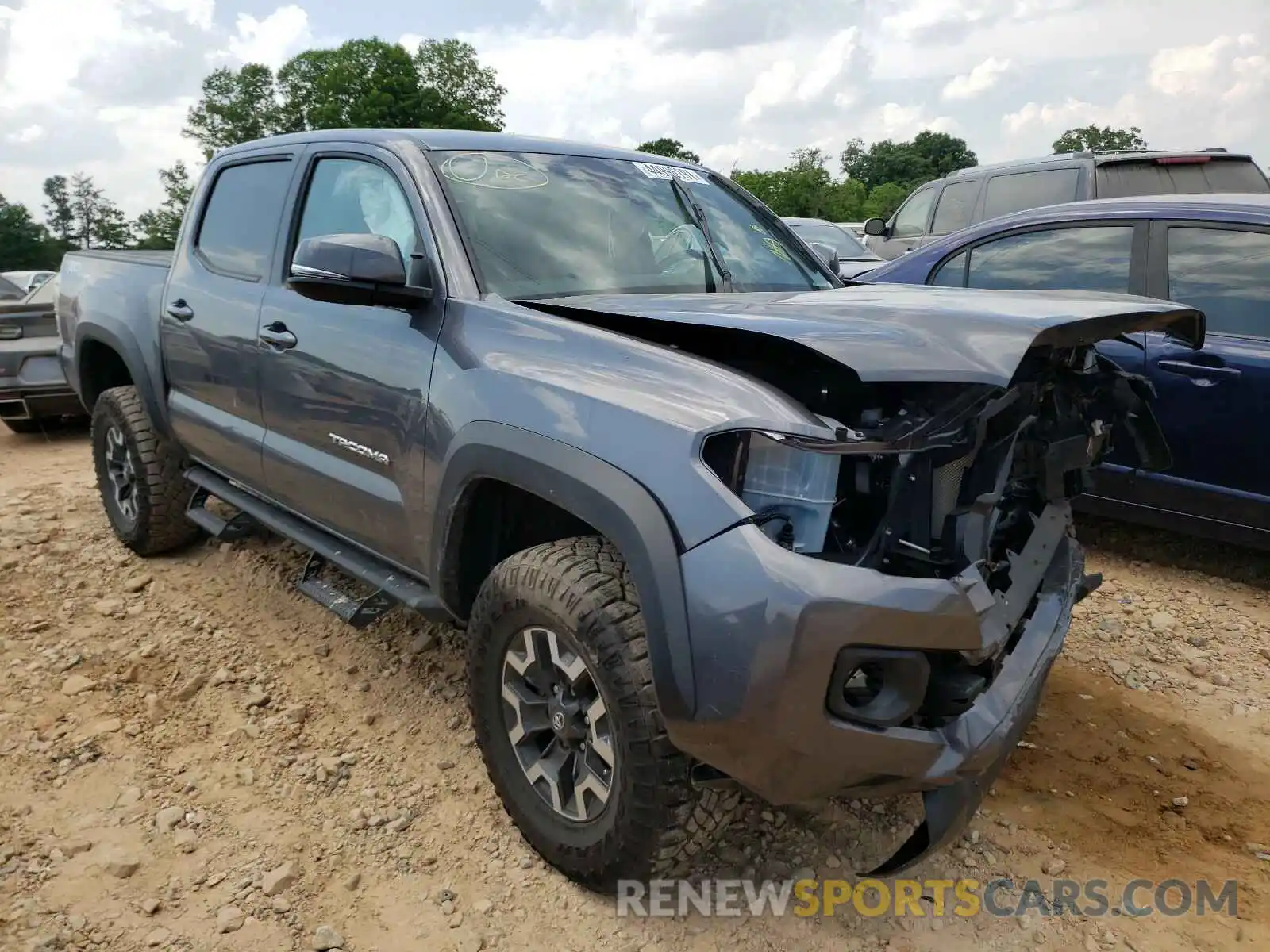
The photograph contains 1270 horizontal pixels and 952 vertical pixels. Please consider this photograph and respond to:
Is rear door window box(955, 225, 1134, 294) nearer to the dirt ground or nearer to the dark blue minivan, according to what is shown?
the dark blue minivan

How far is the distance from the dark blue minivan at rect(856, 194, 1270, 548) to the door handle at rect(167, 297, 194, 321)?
3.73 metres


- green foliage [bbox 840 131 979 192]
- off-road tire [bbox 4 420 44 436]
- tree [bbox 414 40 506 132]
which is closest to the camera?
off-road tire [bbox 4 420 44 436]

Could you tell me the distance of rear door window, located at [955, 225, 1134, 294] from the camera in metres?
4.48

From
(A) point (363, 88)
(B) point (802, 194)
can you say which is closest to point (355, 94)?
(A) point (363, 88)

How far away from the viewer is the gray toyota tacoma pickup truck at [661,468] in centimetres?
192

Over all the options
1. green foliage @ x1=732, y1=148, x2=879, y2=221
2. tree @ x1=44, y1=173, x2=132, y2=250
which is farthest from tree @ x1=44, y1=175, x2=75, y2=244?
green foliage @ x1=732, y1=148, x2=879, y2=221

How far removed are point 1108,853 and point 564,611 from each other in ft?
5.39

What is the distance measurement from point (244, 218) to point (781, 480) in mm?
2904

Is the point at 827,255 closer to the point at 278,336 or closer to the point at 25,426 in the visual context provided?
the point at 278,336

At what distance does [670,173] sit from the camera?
354 cm

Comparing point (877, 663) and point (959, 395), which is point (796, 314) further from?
point (877, 663)

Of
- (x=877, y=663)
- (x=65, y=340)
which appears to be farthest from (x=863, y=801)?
(x=65, y=340)

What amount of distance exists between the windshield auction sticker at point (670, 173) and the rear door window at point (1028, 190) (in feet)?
15.0

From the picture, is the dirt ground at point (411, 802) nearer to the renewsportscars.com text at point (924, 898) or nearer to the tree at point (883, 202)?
the renewsportscars.com text at point (924, 898)
